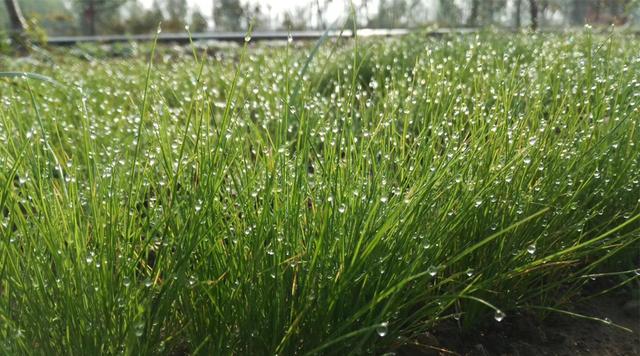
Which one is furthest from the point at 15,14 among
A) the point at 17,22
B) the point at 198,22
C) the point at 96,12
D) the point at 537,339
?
the point at 537,339

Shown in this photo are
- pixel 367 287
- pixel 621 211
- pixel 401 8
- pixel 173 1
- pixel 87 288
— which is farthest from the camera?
pixel 173 1

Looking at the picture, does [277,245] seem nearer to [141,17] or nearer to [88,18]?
[88,18]

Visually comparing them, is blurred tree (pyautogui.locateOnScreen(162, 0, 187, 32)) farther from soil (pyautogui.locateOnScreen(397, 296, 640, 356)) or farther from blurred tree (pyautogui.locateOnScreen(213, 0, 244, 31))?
soil (pyautogui.locateOnScreen(397, 296, 640, 356))

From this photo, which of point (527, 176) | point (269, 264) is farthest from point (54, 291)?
point (527, 176)

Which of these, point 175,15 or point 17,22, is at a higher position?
point 175,15

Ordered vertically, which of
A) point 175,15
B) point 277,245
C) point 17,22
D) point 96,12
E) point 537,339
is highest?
point 96,12

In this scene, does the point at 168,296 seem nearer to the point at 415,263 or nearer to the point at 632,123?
the point at 415,263

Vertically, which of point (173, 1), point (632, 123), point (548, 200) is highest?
point (173, 1)

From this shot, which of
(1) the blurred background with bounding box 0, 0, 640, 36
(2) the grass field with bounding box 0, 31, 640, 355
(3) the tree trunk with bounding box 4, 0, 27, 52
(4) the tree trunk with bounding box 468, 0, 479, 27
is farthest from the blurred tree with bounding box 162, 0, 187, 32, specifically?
(2) the grass field with bounding box 0, 31, 640, 355
